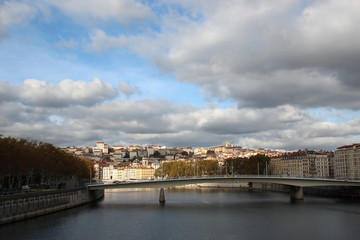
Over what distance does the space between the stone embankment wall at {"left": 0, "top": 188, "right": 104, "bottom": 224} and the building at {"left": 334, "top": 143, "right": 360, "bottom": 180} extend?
68.1 metres

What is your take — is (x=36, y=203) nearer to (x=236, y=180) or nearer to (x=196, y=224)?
(x=196, y=224)

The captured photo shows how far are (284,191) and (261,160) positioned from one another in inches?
951

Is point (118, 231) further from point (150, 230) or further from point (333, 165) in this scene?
point (333, 165)

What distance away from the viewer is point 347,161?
107812 mm

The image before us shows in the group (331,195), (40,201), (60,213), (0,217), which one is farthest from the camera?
(331,195)

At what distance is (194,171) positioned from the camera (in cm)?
13262

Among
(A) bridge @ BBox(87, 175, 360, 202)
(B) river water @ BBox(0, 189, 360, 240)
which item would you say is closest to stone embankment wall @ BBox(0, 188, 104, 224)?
(B) river water @ BBox(0, 189, 360, 240)

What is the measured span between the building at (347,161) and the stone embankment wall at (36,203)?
2680 inches

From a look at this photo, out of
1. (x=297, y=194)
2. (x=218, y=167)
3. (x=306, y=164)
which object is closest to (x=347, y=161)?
(x=306, y=164)

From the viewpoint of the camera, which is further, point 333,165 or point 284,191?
point 333,165

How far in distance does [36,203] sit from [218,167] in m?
95.9

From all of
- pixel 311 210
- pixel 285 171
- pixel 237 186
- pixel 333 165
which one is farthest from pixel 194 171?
pixel 311 210

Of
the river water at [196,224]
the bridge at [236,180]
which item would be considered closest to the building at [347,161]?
the bridge at [236,180]

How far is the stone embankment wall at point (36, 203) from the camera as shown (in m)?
37.2
